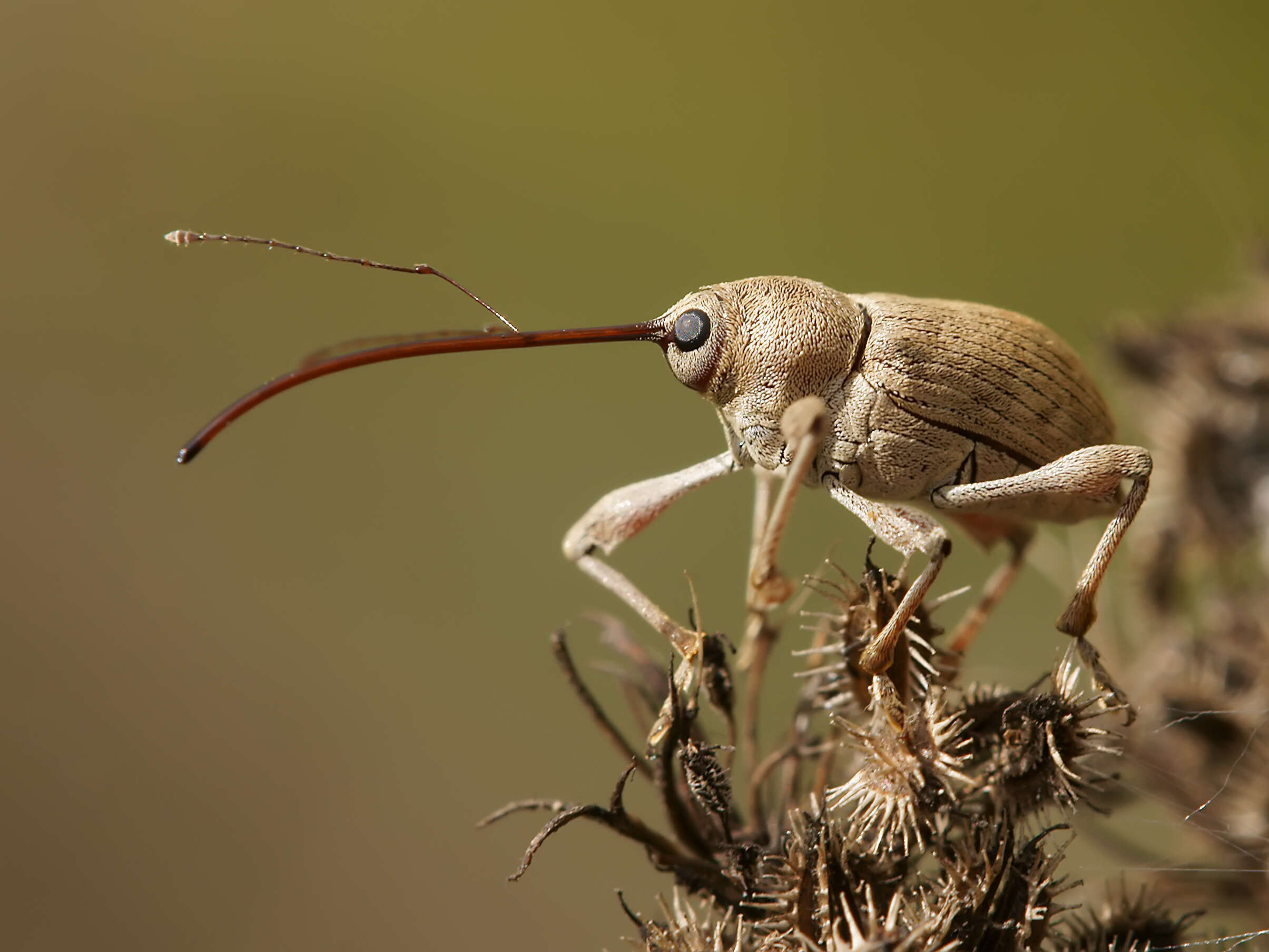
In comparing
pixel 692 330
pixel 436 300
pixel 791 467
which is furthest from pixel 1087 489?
pixel 436 300

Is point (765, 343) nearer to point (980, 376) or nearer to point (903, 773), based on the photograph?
point (980, 376)

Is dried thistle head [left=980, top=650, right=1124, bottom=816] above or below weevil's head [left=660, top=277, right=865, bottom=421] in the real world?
below

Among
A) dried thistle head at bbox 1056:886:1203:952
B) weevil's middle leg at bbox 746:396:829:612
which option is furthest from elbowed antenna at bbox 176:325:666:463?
dried thistle head at bbox 1056:886:1203:952

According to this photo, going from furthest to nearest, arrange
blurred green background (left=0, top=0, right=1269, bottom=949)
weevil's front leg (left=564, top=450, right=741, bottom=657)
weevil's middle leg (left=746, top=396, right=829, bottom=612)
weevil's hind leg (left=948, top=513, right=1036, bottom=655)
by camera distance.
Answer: blurred green background (left=0, top=0, right=1269, bottom=949), weevil's hind leg (left=948, top=513, right=1036, bottom=655), weevil's front leg (left=564, top=450, right=741, bottom=657), weevil's middle leg (left=746, top=396, right=829, bottom=612)

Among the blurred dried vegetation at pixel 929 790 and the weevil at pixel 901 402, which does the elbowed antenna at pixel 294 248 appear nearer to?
the weevil at pixel 901 402

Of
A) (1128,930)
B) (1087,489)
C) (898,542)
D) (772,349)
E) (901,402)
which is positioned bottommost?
(1128,930)

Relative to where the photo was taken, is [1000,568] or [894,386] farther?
[1000,568]

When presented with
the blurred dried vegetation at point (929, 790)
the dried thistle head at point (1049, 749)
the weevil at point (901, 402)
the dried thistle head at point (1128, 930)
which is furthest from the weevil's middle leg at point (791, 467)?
the dried thistle head at point (1128, 930)

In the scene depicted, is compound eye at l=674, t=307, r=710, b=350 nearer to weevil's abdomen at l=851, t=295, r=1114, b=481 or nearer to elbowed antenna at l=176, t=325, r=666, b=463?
elbowed antenna at l=176, t=325, r=666, b=463
